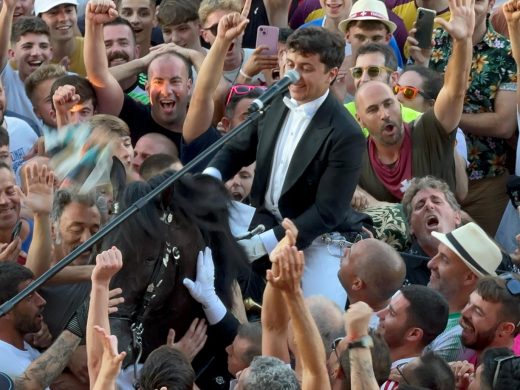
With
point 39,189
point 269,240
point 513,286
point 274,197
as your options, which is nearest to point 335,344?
Answer: point 513,286

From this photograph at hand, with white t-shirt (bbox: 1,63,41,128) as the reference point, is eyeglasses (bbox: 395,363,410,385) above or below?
below

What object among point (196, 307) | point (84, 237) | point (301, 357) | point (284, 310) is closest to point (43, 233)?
point (84, 237)

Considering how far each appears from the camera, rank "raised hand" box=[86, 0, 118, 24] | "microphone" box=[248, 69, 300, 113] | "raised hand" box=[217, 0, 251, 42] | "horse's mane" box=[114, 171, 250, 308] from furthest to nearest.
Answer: "raised hand" box=[86, 0, 118, 24]
"raised hand" box=[217, 0, 251, 42]
"horse's mane" box=[114, 171, 250, 308]
"microphone" box=[248, 69, 300, 113]

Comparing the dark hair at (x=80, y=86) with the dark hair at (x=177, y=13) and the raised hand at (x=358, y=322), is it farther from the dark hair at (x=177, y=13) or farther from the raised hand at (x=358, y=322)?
the raised hand at (x=358, y=322)

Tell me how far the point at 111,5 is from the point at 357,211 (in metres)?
2.16

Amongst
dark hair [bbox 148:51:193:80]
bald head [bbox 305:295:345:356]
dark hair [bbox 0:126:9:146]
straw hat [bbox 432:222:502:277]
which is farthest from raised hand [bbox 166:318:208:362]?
dark hair [bbox 148:51:193:80]

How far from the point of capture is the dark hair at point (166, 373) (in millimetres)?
6629

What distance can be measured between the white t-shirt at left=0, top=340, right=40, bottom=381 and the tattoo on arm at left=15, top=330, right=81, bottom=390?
112 mm

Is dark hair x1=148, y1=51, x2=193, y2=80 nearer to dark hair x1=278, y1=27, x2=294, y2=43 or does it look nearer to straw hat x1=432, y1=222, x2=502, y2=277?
dark hair x1=278, y1=27, x2=294, y2=43

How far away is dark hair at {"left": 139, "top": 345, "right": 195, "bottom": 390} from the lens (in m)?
6.63

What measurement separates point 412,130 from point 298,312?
3.28 metres

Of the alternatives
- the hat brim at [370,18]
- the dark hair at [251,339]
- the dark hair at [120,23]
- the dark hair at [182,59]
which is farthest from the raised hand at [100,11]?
the dark hair at [251,339]

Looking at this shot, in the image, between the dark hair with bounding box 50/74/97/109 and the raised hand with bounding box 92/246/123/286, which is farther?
the dark hair with bounding box 50/74/97/109

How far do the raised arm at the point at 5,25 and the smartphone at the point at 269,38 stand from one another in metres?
1.79
